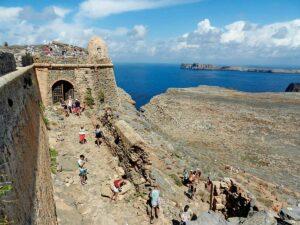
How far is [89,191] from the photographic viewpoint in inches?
679

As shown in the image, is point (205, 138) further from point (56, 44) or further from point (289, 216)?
point (289, 216)

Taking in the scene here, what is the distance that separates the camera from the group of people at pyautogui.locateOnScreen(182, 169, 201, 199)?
1886 centimetres

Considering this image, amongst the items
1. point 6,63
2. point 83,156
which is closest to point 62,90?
point 83,156

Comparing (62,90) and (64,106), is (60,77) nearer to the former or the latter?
(62,90)

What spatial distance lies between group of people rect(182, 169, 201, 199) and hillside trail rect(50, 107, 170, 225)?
300 centimetres

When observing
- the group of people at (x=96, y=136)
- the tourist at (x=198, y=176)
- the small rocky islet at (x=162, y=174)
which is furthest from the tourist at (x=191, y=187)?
the group of people at (x=96, y=136)

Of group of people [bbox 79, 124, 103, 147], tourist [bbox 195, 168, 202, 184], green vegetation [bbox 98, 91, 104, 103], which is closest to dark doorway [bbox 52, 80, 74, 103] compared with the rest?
green vegetation [bbox 98, 91, 104, 103]

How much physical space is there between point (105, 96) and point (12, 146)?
68.5 ft

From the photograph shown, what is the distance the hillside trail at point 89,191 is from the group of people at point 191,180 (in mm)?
3002

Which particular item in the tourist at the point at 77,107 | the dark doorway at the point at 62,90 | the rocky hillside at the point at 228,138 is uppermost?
the dark doorway at the point at 62,90

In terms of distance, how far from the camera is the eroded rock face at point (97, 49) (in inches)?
1142

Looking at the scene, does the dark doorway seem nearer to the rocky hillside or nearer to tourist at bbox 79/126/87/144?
the rocky hillside

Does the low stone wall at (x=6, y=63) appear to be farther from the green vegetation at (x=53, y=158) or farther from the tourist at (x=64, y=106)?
the tourist at (x=64, y=106)

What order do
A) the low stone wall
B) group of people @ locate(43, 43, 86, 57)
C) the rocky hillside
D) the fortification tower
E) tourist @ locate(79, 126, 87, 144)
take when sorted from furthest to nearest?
group of people @ locate(43, 43, 86, 57), the fortification tower, the rocky hillside, tourist @ locate(79, 126, 87, 144), the low stone wall
